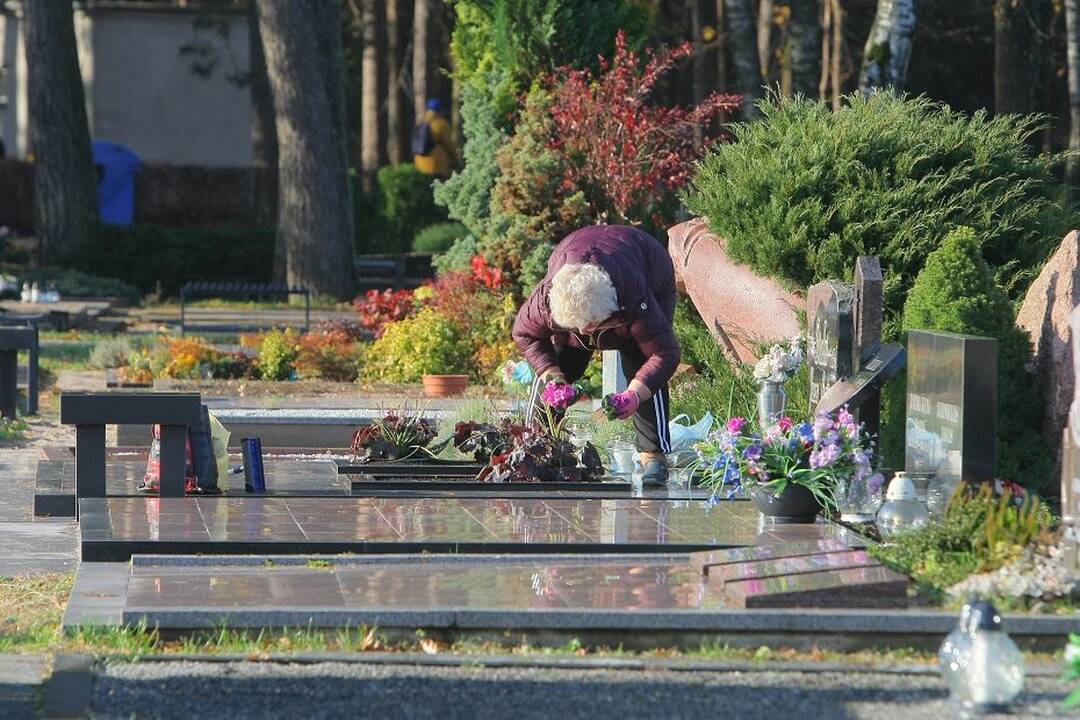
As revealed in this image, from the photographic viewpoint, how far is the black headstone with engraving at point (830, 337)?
965cm

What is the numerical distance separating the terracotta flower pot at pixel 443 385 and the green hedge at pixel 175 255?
1384 centimetres

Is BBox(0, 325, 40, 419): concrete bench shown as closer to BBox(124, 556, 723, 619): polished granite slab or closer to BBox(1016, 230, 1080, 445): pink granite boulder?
BBox(124, 556, 723, 619): polished granite slab

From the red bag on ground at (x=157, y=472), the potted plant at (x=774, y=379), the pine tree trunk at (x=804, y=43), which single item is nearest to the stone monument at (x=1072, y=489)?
the potted plant at (x=774, y=379)

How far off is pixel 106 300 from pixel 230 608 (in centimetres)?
1862

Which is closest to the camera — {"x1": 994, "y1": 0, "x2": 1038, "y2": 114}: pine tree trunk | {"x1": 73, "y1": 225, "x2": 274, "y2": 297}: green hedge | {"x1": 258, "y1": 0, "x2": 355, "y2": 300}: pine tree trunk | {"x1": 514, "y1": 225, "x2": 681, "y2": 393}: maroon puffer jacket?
{"x1": 514, "y1": 225, "x2": 681, "y2": 393}: maroon puffer jacket

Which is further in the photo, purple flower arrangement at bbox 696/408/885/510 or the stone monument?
purple flower arrangement at bbox 696/408/885/510

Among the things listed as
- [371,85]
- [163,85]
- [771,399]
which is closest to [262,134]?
[371,85]

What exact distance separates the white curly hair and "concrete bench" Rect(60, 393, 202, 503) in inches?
77.1

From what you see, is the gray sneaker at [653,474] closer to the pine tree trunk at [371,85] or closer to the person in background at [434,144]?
the person in background at [434,144]

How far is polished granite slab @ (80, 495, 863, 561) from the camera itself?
26.5 feet

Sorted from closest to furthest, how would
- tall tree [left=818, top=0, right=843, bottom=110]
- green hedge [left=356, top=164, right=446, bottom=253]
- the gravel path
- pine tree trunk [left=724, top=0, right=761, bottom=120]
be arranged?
the gravel path < pine tree trunk [left=724, top=0, right=761, bottom=120] < tall tree [left=818, top=0, right=843, bottom=110] < green hedge [left=356, top=164, right=446, bottom=253]

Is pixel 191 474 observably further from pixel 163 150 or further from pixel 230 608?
pixel 163 150

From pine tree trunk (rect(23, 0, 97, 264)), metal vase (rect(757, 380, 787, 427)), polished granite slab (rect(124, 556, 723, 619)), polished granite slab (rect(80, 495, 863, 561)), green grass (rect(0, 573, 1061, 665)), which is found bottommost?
green grass (rect(0, 573, 1061, 665))

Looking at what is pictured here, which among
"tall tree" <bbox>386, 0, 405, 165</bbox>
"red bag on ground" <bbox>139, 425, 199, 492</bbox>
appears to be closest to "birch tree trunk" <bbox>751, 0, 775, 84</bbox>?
"tall tree" <bbox>386, 0, 405, 165</bbox>
